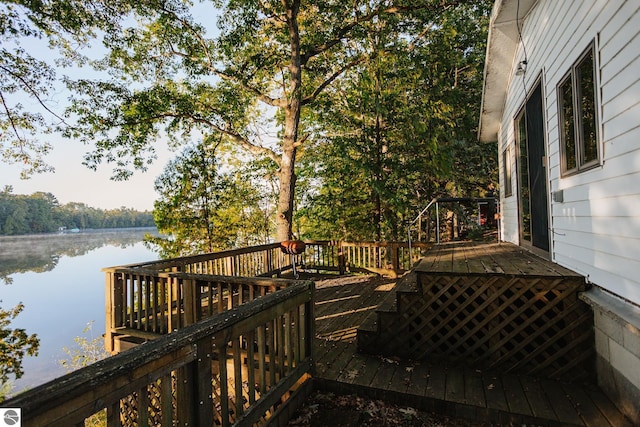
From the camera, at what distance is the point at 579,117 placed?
10.0 ft

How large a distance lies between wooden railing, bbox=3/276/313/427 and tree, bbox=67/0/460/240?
23.0 feet

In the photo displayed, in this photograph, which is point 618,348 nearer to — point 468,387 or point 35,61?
point 468,387

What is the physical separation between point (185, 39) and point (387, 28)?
272 inches

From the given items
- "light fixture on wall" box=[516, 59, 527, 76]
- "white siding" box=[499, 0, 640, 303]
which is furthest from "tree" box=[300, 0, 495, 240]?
"white siding" box=[499, 0, 640, 303]

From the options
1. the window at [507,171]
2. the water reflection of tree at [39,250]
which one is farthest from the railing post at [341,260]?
the water reflection of tree at [39,250]

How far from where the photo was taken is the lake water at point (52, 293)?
2267 cm

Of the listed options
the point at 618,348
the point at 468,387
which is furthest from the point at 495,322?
the point at 618,348

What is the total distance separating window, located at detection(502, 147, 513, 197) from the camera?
260 inches

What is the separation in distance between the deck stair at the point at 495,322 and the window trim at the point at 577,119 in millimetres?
1083

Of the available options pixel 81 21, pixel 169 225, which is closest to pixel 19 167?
pixel 81 21

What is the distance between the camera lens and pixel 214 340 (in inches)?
77.1

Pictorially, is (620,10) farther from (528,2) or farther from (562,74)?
(528,2)

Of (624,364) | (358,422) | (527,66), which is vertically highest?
(527,66)

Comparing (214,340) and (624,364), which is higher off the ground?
(214,340)
